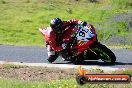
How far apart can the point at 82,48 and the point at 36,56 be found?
211 cm

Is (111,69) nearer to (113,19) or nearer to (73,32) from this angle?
(73,32)

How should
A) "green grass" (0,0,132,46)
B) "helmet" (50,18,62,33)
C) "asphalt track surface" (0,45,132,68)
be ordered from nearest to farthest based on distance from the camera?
"helmet" (50,18,62,33), "asphalt track surface" (0,45,132,68), "green grass" (0,0,132,46)

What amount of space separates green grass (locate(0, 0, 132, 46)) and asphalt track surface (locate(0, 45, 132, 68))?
10.3 metres

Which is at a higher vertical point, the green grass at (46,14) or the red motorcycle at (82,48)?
the red motorcycle at (82,48)

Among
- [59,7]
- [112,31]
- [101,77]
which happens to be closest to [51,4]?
[59,7]

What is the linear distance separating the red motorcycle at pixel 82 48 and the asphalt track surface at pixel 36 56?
0.21 meters

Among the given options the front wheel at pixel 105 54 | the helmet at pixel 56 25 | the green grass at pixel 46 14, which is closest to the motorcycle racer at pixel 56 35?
the helmet at pixel 56 25

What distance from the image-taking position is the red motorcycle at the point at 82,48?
14984 mm

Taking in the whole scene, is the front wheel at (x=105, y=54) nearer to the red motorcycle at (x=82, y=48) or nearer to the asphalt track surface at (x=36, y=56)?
the red motorcycle at (x=82, y=48)

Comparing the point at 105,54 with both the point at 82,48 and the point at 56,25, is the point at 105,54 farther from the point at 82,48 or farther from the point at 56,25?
the point at 56,25

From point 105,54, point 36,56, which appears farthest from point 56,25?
point 36,56

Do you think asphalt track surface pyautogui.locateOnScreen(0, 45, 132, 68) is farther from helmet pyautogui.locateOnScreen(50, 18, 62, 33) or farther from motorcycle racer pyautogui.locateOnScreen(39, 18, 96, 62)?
helmet pyautogui.locateOnScreen(50, 18, 62, 33)

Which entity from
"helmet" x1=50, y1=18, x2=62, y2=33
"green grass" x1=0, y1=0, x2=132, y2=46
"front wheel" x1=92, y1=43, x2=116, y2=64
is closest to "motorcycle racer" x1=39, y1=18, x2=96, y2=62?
"helmet" x1=50, y1=18, x2=62, y2=33

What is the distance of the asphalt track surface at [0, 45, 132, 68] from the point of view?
49.6 feet
